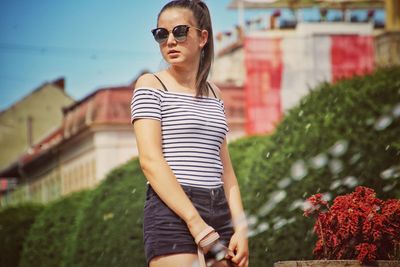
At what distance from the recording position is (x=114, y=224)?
1235 cm

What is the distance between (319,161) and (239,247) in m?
5.24

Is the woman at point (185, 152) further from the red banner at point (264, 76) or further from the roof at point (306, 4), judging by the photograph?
the red banner at point (264, 76)

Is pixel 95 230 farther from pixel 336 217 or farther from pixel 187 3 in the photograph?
pixel 187 3

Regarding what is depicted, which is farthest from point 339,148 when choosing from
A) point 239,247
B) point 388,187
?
point 239,247

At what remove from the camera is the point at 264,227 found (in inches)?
368

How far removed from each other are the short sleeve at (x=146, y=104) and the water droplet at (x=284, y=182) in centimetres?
535

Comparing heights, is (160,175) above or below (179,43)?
below

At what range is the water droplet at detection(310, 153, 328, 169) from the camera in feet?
30.0

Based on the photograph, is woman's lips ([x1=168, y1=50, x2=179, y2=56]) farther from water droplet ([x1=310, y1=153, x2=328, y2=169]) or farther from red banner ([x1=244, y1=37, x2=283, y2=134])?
red banner ([x1=244, y1=37, x2=283, y2=134])

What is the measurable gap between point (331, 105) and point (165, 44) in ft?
19.0

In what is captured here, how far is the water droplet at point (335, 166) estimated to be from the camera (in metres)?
8.98

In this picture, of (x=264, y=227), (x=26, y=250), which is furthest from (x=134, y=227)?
(x=26, y=250)

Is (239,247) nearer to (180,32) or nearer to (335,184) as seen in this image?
(180,32)

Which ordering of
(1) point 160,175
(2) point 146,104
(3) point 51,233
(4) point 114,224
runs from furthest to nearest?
1. (3) point 51,233
2. (4) point 114,224
3. (2) point 146,104
4. (1) point 160,175
